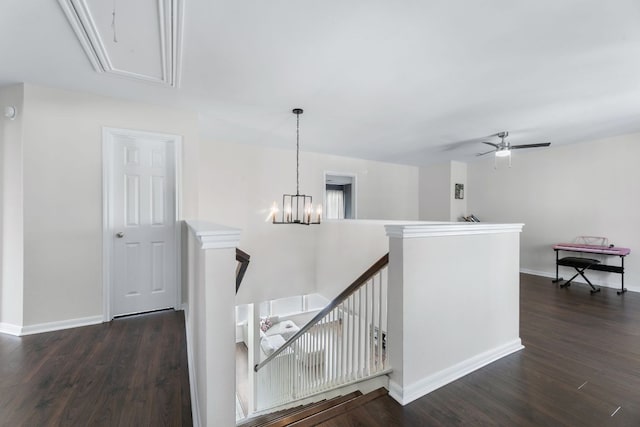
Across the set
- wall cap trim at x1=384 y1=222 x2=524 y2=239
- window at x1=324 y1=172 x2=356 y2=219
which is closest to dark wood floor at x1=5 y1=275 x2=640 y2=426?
wall cap trim at x1=384 y1=222 x2=524 y2=239

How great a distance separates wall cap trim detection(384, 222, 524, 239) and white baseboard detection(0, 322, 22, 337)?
3557 millimetres

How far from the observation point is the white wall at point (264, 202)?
4.86 m

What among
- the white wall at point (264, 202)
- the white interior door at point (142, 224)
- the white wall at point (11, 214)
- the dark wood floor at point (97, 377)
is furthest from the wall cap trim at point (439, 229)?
the white wall at point (11, 214)

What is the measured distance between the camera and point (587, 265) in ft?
14.6

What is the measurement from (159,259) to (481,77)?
3.92 metres

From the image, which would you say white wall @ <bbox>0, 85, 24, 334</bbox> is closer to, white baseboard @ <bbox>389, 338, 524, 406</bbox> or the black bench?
white baseboard @ <bbox>389, 338, 524, 406</bbox>

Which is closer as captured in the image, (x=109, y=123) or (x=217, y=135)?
(x=109, y=123)

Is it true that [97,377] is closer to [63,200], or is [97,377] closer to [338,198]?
[63,200]

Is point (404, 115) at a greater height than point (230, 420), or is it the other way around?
point (404, 115)

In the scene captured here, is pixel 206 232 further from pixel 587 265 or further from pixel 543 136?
pixel 587 265

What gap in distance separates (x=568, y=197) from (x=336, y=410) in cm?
592

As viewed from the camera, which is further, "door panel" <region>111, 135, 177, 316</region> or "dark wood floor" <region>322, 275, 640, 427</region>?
"door panel" <region>111, 135, 177, 316</region>

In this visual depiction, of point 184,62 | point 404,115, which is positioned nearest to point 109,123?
point 184,62

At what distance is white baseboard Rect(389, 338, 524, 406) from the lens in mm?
1875
